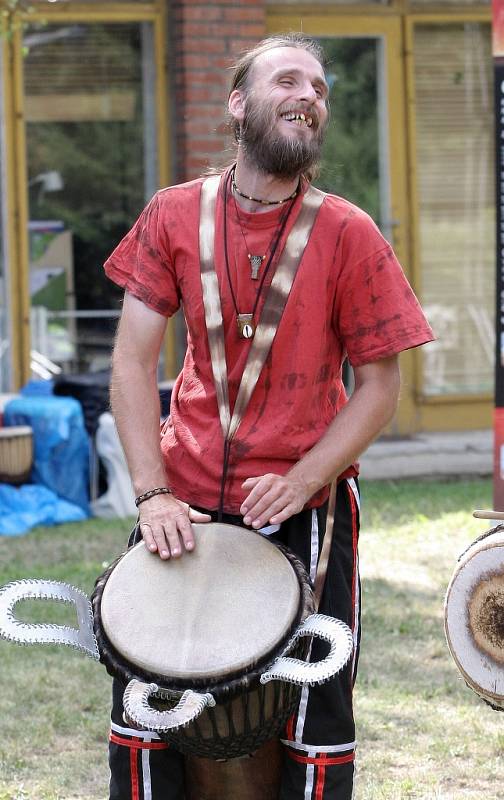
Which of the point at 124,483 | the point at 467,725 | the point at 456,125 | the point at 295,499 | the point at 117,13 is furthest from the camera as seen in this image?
the point at 456,125

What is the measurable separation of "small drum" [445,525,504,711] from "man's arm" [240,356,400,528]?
430mm

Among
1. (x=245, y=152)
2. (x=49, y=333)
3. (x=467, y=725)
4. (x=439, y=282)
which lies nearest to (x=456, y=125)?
(x=439, y=282)

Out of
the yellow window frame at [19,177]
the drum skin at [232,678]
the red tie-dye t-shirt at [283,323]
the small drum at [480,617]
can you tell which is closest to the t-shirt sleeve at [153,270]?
the red tie-dye t-shirt at [283,323]

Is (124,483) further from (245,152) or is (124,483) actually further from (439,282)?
(245,152)

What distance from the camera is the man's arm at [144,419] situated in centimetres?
294

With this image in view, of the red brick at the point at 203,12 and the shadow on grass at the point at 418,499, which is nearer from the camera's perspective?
the shadow on grass at the point at 418,499

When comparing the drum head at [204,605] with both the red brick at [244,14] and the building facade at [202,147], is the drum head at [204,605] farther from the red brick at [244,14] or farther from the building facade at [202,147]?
the red brick at [244,14]

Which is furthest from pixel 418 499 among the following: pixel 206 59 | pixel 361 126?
pixel 206 59

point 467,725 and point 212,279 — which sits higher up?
point 212,279

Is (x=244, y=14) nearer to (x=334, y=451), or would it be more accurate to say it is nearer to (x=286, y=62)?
(x=286, y=62)

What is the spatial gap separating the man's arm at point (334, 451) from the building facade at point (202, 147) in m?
5.35

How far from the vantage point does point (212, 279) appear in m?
3.03

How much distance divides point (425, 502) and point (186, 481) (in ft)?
17.0

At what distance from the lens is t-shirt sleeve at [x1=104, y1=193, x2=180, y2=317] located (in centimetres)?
311
